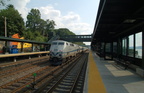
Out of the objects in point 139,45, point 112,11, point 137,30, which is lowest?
point 139,45

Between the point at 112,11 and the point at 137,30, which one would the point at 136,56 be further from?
the point at 112,11

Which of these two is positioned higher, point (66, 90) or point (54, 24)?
point (54, 24)

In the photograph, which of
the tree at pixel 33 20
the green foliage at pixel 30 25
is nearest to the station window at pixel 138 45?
the green foliage at pixel 30 25

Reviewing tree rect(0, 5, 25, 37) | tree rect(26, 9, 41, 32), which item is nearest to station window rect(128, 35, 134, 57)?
tree rect(0, 5, 25, 37)

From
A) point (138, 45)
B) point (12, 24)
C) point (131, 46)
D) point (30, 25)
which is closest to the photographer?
point (138, 45)

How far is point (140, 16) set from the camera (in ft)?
23.7

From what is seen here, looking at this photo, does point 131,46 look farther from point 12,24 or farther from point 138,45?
point 12,24

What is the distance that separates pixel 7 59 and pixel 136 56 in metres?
16.2

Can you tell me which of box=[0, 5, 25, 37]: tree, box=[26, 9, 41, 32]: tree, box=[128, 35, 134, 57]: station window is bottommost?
box=[128, 35, 134, 57]: station window

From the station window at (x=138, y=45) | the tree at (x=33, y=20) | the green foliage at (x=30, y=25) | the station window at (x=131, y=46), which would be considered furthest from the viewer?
the tree at (x=33, y=20)

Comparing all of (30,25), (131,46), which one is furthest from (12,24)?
(131,46)

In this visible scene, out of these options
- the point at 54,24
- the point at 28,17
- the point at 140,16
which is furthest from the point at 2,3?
the point at 54,24

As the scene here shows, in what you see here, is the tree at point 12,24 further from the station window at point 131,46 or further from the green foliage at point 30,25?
the station window at point 131,46

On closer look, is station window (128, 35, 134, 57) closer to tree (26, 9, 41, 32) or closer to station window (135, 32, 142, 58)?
station window (135, 32, 142, 58)
